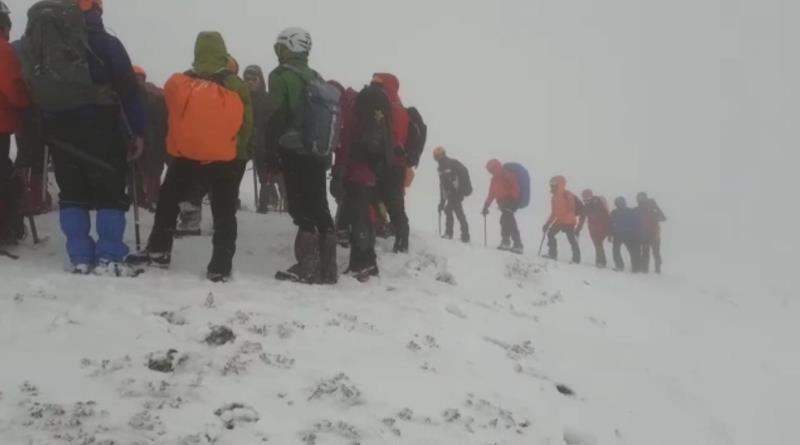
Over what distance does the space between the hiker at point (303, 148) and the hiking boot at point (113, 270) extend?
1.87 m

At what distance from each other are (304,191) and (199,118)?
1631 mm

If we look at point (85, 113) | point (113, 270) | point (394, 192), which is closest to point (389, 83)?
point (394, 192)

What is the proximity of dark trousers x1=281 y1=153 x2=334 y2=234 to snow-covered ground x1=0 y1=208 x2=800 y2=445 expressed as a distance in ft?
2.82

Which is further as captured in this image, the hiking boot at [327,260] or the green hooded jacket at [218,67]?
the hiking boot at [327,260]

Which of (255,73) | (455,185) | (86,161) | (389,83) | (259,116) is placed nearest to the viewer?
(86,161)

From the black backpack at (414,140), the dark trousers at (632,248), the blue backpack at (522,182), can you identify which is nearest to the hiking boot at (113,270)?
the black backpack at (414,140)

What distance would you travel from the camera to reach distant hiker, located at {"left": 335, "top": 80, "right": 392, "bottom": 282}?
9789 mm

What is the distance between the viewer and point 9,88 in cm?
780

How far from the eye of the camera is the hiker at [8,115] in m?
7.79

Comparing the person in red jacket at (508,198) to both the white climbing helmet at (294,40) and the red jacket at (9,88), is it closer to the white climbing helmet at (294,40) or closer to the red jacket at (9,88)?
the white climbing helmet at (294,40)

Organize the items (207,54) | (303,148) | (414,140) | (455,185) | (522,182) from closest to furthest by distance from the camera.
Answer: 1. (207,54)
2. (303,148)
3. (414,140)
4. (455,185)
5. (522,182)

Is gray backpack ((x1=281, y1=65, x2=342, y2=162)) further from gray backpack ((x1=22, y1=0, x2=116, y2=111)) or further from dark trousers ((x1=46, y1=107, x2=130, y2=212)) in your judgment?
gray backpack ((x1=22, y1=0, x2=116, y2=111))

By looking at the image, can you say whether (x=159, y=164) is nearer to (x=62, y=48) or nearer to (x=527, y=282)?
(x=62, y=48)

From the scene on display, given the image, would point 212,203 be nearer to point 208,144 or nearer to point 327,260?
point 208,144
